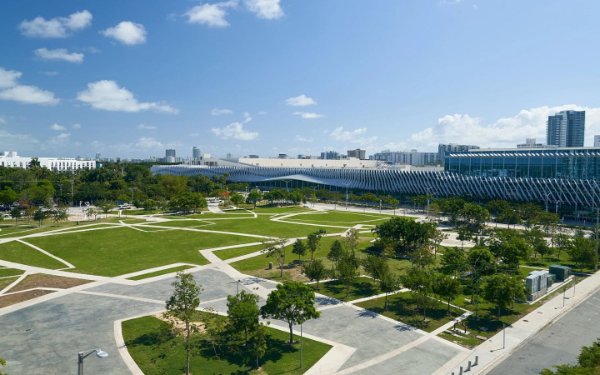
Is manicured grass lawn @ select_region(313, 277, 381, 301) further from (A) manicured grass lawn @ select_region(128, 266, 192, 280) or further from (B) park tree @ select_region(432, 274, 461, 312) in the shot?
(A) manicured grass lawn @ select_region(128, 266, 192, 280)

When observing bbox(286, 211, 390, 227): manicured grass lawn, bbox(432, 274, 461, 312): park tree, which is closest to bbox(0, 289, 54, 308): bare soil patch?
Result: bbox(432, 274, 461, 312): park tree

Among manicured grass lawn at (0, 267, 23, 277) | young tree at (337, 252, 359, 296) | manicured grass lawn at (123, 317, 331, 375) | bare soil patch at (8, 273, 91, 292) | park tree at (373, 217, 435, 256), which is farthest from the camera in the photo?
park tree at (373, 217, 435, 256)

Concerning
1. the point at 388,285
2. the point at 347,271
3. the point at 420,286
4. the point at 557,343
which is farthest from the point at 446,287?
the point at 347,271

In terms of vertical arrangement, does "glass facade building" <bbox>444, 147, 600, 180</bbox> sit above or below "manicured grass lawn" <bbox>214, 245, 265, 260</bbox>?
above

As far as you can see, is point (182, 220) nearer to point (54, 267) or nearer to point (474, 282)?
point (54, 267)

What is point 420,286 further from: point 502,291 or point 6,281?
point 6,281

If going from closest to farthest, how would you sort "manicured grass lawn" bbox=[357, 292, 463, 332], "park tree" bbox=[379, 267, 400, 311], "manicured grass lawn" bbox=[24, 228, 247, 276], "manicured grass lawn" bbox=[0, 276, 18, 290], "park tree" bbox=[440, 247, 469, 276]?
"manicured grass lawn" bbox=[357, 292, 463, 332] < "park tree" bbox=[379, 267, 400, 311] < "manicured grass lawn" bbox=[0, 276, 18, 290] < "park tree" bbox=[440, 247, 469, 276] < "manicured grass lawn" bbox=[24, 228, 247, 276]


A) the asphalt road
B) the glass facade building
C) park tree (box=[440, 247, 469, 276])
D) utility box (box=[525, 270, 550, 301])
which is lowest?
the asphalt road

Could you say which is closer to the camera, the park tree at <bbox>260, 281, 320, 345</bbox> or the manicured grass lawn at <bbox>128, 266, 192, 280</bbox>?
the park tree at <bbox>260, 281, 320, 345</bbox>
